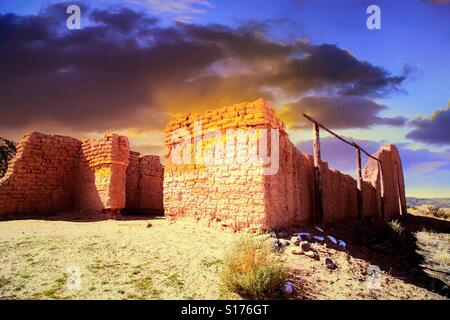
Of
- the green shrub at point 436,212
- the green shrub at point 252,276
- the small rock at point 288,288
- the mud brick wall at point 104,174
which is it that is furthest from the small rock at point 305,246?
the green shrub at point 436,212

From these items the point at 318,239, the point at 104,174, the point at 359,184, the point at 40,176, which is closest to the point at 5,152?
the point at 40,176

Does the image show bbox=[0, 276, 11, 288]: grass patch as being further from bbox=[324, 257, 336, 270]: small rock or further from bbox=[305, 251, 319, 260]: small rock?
bbox=[324, 257, 336, 270]: small rock

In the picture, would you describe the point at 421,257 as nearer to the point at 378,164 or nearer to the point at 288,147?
the point at 288,147

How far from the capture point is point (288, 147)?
266 inches

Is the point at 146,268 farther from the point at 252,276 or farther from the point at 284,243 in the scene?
the point at 284,243

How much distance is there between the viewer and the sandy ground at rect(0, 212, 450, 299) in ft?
11.1

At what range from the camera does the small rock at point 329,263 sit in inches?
180

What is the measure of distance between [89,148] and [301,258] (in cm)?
819

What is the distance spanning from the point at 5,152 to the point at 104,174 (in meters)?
9.82

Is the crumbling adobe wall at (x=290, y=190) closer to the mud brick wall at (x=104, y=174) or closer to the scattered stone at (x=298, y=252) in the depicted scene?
the scattered stone at (x=298, y=252)

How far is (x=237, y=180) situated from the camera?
Answer: 19.0 feet

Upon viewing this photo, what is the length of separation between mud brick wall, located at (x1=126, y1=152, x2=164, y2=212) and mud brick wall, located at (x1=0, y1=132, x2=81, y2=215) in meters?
2.12

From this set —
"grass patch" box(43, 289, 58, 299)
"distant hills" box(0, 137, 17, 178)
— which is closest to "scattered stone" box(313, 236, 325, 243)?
"grass patch" box(43, 289, 58, 299)
